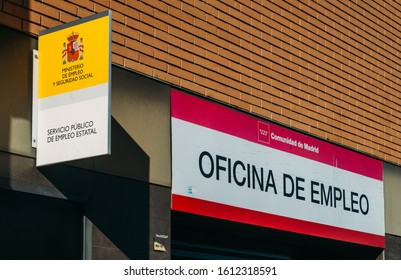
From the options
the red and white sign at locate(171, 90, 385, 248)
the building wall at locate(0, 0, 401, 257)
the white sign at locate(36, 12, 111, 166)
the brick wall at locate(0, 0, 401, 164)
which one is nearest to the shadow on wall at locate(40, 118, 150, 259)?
the building wall at locate(0, 0, 401, 257)

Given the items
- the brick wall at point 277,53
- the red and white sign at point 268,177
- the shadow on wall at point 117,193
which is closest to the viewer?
the shadow on wall at point 117,193

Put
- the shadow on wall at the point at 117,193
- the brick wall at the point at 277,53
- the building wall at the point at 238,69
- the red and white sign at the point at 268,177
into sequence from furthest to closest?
the red and white sign at the point at 268,177 → the brick wall at the point at 277,53 → the shadow on wall at the point at 117,193 → the building wall at the point at 238,69

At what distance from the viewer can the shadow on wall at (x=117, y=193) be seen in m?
8.94

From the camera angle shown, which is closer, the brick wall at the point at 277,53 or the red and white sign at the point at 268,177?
the brick wall at the point at 277,53

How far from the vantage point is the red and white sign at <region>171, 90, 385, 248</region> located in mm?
10430

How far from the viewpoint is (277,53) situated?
12352 mm

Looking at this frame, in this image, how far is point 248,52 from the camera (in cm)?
1177

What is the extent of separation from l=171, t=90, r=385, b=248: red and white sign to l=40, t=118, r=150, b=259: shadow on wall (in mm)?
515

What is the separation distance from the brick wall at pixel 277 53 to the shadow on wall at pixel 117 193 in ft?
2.90

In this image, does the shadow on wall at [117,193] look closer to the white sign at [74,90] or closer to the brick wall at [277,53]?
the white sign at [74,90]

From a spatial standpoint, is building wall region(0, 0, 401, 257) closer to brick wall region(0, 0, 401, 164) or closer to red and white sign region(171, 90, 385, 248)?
brick wall region(0, 0, 401, 164)

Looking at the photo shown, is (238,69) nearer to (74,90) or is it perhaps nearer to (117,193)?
(117,193)

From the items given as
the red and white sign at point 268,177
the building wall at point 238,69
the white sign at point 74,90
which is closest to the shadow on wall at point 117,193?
the building wall at point 238,69

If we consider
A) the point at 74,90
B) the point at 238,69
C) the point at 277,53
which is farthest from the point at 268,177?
the point at 74,90
